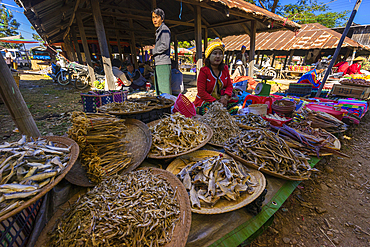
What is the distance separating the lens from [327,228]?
2211 mm

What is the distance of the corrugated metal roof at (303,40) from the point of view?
13824 millimetres

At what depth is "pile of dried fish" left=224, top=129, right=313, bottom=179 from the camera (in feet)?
7.29

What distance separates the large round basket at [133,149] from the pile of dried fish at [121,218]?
1.09ft

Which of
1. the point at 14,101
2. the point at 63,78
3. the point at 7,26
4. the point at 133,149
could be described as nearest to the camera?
the point at 14,101

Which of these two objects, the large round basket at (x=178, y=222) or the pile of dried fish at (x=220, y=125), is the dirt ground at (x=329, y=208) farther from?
the pile of dried fish at (x=220, y=125)

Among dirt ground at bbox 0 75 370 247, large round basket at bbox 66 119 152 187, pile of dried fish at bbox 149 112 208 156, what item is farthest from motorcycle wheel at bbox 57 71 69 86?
pile of dried fish at bbox 149 112 208 156

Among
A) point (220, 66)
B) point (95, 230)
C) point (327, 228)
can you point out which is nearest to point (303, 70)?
point (220, 66)

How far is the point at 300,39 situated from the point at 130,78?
16.9m

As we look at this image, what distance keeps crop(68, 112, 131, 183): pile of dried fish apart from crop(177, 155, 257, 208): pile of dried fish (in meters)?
0.84

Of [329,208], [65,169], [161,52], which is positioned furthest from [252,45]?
[65,169]

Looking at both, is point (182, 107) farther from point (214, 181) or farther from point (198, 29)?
point (198, 29)

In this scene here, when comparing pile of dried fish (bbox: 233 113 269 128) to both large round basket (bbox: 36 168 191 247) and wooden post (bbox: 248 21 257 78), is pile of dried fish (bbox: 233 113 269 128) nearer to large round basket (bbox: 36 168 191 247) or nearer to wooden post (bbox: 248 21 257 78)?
large round basket (bbox: 36 168 191 247)

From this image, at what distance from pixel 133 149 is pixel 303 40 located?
65.5 ft

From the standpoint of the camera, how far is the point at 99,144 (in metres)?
1.91
